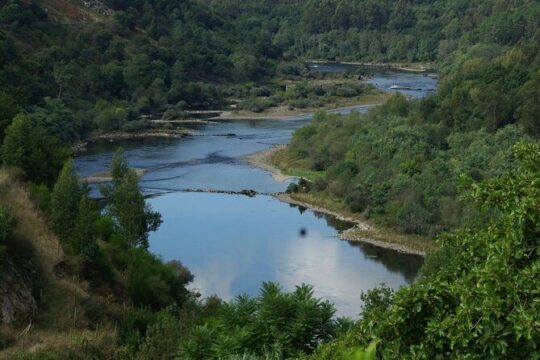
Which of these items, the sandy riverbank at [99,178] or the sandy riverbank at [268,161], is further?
the sandy riverbank at [268,161]

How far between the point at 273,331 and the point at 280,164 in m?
38.0

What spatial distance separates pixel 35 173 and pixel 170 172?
72.9ft

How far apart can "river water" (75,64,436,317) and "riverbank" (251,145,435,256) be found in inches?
25.8

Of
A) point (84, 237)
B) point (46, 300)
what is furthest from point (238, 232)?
point (46, 300)

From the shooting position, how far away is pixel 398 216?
35500 millimetres

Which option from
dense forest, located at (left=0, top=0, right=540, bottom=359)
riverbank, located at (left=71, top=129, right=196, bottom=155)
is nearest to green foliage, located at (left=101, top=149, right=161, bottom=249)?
dense forest, located at (left=0, top=0, right=540, bottom=359)

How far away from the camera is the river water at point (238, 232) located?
2869 cm

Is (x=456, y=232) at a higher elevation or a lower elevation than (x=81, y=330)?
higher

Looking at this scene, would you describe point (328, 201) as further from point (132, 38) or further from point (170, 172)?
point (132, 38)

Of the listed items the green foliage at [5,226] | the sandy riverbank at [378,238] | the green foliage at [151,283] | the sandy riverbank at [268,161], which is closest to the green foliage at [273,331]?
the green foliage at [5,226]

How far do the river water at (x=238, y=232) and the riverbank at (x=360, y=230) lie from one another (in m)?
0.66

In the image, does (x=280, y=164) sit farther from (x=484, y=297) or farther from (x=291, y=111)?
(x=484, y=297)

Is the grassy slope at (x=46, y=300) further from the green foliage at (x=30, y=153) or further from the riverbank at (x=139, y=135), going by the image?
the riverbank at (x=139, y=135)

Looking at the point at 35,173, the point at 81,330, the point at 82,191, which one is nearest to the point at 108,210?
A: the point at 35,173
